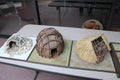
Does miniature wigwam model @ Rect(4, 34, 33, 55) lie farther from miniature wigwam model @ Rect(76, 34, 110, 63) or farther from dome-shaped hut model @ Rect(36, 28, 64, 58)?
miniature wigwam model @ Rect(76, 34, 110, 63)

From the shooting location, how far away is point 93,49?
3.15 ft

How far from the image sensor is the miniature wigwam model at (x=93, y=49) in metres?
0.97

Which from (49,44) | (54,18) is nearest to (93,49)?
(49,44)

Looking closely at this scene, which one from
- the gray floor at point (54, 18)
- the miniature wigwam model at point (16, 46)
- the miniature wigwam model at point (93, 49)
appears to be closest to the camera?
the miniature wigwam model at point (93, 49)

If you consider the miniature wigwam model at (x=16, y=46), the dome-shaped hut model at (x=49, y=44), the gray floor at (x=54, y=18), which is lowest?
the gray floor at (x=54, y=18)

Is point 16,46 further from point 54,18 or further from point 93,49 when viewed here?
point 54,18

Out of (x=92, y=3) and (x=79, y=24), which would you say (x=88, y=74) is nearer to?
(x=92, y=3)

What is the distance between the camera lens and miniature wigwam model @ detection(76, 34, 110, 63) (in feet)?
3.17

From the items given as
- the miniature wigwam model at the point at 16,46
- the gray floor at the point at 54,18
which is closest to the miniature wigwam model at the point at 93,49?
the miniature wigwam model at the point at 16,46

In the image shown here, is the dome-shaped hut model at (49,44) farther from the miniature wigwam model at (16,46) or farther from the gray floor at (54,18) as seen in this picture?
the gray floor at (54,18)

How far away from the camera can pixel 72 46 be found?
4.07 ft

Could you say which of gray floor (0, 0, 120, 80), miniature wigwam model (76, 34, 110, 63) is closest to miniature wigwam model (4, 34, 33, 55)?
miniature wigwam model (76, 34, 110, 63)

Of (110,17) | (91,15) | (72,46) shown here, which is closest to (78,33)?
(72,46)

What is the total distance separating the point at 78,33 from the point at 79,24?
163 cm
